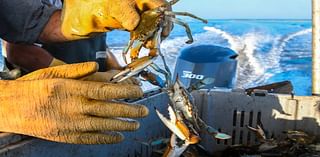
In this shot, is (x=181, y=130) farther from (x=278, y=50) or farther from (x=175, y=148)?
(x=278, y=50)

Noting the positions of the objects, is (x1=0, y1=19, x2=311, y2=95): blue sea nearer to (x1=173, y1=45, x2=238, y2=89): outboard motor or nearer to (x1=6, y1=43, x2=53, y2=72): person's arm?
(x1=173, y1=45, x2=238, y2=89): outboard motor

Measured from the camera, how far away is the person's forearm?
186 cm

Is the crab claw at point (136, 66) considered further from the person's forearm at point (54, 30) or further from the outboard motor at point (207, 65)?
the outboard motor at point (207, 65)

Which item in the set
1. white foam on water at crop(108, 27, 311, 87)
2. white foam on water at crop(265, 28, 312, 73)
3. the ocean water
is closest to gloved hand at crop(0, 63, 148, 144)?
the ocean water

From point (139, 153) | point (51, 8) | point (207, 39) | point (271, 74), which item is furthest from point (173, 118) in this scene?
point (207, 39)

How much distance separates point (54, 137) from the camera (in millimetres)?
1361

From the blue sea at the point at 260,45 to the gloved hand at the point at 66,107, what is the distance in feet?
16.8

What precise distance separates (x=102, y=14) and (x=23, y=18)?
0.58 meters

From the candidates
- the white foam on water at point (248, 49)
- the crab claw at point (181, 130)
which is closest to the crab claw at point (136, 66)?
the crab claw at point (181, 130)

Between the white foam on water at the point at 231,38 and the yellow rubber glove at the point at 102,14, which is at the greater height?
the yellow rubber glove at the point at 102,14

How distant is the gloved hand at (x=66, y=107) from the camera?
1.32m

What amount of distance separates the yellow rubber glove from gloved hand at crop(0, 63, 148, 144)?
0.55 ft

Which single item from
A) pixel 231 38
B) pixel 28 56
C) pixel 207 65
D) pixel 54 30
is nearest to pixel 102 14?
pixel 54 30

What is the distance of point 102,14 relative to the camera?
1.48 meters
